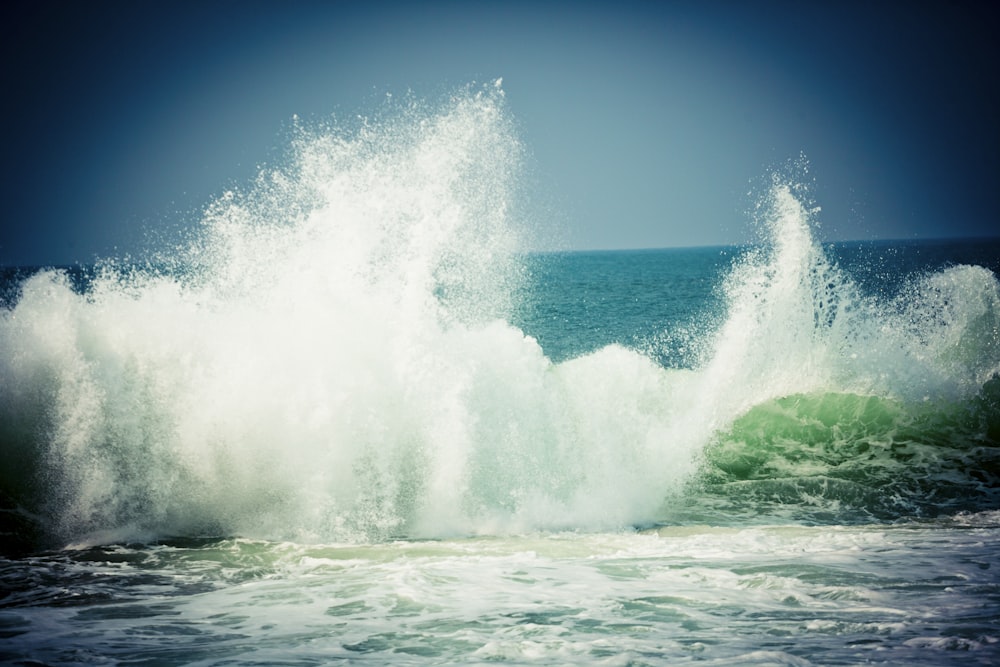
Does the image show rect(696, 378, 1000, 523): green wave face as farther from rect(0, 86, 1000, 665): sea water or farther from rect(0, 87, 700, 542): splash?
rect(0, 87, 700, 542): splash

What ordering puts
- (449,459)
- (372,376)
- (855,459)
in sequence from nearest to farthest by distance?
(449,459) < (372,376) < (855,459)

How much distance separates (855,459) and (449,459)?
7.01 meters

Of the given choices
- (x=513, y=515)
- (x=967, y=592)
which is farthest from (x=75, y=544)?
(x=967, y=592)

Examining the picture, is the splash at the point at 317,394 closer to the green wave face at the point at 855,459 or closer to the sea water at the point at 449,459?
the sea water at the point at 449,459

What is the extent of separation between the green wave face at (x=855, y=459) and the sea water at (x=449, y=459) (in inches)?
2.5

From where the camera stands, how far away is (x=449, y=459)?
10867 millimetres

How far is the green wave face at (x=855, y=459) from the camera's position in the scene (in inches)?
437

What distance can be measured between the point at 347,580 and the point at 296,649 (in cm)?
187

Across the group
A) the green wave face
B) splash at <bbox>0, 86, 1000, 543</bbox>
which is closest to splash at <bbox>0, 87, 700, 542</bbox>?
splash at <bbox>0, 86, 1000, 543</bbox>

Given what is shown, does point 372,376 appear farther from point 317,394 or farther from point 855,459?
point 855,459

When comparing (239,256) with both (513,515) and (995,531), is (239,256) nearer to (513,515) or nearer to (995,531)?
(513,515)

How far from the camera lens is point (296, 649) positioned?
6199 mm

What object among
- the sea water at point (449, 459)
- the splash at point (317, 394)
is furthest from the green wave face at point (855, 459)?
the splash at point (317, 394)

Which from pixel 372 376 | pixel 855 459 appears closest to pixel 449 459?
pixel 372 376
